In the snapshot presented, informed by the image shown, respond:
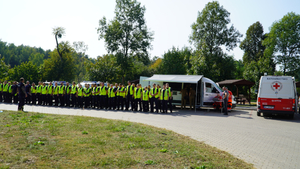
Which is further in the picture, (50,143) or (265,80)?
(265,80)

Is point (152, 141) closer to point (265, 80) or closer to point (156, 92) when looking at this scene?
point (156, 92)

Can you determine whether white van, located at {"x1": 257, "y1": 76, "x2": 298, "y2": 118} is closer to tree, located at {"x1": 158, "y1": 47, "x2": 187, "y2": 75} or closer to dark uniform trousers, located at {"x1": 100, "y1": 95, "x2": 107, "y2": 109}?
dark uniform trousers, located at {"x1": 100, "y1": 95, "x2": 107, "y2": 109}

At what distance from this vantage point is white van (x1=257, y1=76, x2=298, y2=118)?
14.1 m

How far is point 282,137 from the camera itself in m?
8.71

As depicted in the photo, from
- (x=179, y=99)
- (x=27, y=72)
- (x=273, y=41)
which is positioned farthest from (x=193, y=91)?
(x=273, y=41)

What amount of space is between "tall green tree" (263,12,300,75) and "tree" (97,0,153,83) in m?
23.3

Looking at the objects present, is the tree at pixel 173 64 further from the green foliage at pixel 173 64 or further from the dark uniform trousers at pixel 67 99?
the dark uniform trousers at pixel 67 99

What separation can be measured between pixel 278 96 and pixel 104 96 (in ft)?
38.8

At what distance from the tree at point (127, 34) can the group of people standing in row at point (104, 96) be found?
21.2m

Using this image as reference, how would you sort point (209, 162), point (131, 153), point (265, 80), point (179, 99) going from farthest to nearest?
point (179, 99), point (265, 80), point (131, 153), point (209, 162)

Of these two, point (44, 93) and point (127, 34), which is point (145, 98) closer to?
point (44, 93)

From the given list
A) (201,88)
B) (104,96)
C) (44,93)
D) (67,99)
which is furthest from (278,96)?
(44,93)

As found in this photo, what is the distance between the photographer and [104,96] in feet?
57.4

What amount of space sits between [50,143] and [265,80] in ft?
44.1
